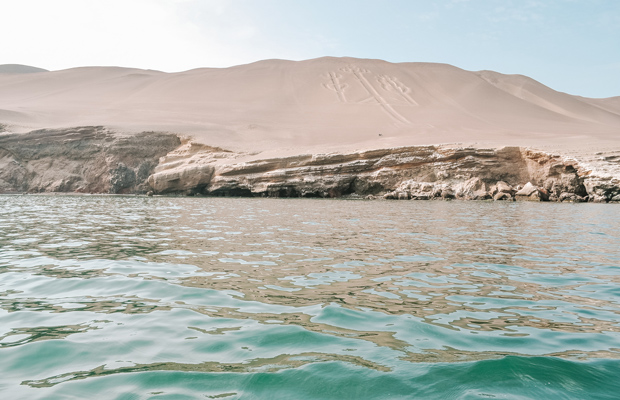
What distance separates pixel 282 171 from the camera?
2702cm

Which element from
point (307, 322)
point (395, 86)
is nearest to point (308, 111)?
point (395, 86)

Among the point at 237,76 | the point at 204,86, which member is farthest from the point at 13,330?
the point at 237,76

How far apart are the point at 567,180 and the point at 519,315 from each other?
72.8ft

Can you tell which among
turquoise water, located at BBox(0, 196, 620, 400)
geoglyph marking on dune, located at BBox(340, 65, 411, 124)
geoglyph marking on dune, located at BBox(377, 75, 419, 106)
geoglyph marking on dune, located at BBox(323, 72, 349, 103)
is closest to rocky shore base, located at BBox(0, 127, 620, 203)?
turquoise water, located at BBox(0, 196, 620, 400)

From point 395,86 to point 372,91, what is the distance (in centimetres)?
428

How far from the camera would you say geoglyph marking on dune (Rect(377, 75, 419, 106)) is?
5455cm

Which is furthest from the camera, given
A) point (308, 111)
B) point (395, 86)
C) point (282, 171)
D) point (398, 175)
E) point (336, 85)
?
point (336, 85)

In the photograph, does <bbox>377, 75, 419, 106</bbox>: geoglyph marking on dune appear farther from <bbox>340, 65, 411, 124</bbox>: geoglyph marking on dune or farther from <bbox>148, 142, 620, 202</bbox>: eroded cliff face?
<bbox>148, 142, 620, 202</bbox>: eroded cliff face

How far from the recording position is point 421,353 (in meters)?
2.67

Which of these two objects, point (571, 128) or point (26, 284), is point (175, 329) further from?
point (571, 128)

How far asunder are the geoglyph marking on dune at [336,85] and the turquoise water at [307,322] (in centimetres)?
4954

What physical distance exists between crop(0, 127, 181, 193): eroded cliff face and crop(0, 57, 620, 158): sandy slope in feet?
7.46

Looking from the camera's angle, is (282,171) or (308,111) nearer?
(282,171)

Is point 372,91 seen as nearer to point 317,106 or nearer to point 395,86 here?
point 395,86
